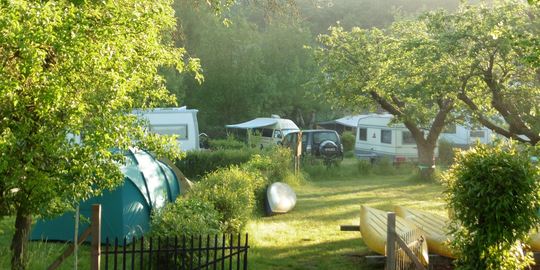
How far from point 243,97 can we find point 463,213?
94.6 ft

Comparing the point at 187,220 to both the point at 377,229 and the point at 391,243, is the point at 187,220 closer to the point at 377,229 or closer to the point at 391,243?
the point at 391,243

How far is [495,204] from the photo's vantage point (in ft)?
15.1

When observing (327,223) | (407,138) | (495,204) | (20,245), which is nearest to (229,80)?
(407,138)

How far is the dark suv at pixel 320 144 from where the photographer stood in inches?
723

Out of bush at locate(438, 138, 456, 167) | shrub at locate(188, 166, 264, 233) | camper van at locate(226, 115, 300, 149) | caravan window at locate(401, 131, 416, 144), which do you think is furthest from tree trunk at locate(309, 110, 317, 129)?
shrub at locate(188, 166, 264, 233)

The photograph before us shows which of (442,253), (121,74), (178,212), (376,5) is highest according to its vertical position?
(376,5)

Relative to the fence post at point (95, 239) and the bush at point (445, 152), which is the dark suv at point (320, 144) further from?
the fence post at point (95, 239)

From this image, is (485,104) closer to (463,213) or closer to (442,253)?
(442,253)

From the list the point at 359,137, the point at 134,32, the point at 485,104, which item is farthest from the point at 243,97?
the point at 134,32

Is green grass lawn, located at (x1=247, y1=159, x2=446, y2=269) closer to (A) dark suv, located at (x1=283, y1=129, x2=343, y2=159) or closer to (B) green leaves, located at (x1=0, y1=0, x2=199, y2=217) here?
(A) dark suv, located at (x1=283, y1=129, x2=343, y2=159)

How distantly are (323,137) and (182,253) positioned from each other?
1493 cm

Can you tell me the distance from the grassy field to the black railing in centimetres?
80

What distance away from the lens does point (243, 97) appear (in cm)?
3316

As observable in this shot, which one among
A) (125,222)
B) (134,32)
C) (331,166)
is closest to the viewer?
(134,32)
